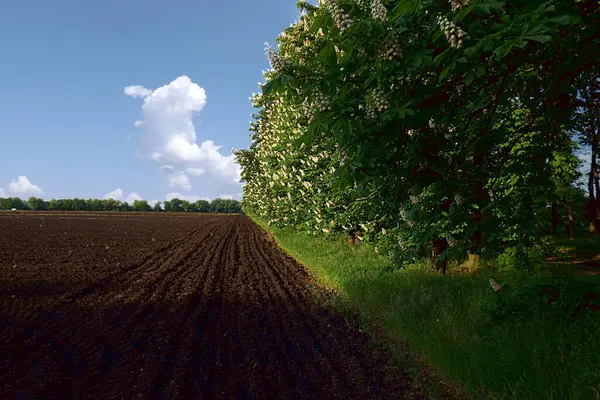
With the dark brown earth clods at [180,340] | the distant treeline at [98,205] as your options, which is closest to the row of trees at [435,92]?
the dark brown earth clods at [180,340]

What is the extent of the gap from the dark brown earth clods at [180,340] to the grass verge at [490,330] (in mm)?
688

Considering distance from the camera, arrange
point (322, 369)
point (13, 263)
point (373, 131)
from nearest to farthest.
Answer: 1. point (373, 131)
2. point (322, 369)
3. point (13, 263)

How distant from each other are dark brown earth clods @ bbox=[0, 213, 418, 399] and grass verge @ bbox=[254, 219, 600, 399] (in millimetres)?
688

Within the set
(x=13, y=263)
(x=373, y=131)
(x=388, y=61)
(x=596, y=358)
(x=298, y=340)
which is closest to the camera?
(x=388, y=61)

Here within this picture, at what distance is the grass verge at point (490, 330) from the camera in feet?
16.5

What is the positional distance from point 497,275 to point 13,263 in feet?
62.1

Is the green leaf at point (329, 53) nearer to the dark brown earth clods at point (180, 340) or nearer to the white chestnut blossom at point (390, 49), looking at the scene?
the white chestnut blossom at point (390, 49)

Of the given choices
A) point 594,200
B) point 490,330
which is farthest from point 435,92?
point 594,200

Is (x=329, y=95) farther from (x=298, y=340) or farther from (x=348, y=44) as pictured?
(x=298, y=340)

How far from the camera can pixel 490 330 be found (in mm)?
6598

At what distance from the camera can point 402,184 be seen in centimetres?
516

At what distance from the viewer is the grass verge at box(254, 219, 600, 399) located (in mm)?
5020

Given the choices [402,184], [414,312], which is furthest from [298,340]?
[402,184]

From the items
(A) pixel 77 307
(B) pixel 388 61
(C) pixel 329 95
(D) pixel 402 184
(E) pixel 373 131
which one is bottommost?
(A) pixel 77 307
